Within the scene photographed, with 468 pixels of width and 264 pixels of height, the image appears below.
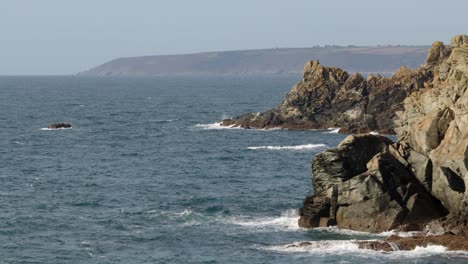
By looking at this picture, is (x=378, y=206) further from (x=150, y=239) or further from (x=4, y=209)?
(x=4, y=209)

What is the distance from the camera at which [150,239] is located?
66.6 meters

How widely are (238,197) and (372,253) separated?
2463cm

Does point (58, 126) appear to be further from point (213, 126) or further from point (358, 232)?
point (358, 232)

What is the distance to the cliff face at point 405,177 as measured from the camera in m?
64.2

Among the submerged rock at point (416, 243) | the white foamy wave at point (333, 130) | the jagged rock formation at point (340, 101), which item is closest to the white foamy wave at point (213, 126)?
the jagged rock formation at point (340, 101)

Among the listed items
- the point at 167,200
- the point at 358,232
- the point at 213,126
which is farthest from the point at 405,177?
the point at 213,126

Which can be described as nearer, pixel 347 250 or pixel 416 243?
pixel 416 243

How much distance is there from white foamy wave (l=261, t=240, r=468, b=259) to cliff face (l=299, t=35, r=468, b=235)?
307 cm

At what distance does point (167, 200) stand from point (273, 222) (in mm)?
13682

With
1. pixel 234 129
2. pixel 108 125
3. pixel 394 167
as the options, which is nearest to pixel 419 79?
pixel 234 129

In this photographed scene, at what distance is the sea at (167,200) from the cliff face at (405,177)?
194 centimetres

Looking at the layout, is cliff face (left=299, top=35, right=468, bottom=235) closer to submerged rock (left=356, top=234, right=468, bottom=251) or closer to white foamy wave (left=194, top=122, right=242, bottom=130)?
submerged rock (left=356, top=234, right=468, bottom=251)

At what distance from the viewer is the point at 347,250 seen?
200ft

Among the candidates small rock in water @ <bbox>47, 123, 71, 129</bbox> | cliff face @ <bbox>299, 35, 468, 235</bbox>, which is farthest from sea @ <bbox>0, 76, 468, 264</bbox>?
small rock in water @ <bbox>47, 123, 71, 129</bbox>
